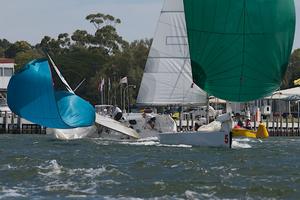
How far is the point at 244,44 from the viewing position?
115ft

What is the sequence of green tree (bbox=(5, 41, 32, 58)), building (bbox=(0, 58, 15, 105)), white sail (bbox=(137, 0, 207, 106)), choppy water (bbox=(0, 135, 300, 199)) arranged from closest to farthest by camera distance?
1. choppy water (bbox=(0, 135, 300, 199))
2. white sail (bbox=(137, 0, 207, 106))
3. building (bbox=(0, 58, 15, 105))
4. green tree (bbox=(5, 41, 32, 58))

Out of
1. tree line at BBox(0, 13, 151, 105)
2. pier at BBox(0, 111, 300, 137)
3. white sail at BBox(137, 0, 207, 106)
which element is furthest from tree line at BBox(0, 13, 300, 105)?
white sail at BBox(137, 0, 207, 106)

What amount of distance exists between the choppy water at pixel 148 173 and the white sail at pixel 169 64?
16.4ft

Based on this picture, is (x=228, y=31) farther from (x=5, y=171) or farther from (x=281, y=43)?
(x=5, y=171)

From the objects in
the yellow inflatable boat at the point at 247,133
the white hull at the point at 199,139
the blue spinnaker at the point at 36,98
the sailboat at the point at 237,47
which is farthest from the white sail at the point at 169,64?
the yellow inflatable boat at the point at 247,133

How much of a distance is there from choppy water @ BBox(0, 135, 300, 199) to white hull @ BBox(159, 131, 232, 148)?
644 millimetres

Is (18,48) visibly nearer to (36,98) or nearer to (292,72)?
(292,72)

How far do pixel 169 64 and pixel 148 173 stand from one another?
54.0ft

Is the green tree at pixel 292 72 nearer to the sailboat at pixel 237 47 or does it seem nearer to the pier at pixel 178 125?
the pier at pixel 178 125

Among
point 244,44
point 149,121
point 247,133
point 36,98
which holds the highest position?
point 244,44

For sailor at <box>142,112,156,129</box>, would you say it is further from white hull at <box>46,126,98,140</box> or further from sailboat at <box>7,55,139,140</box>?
white hull at <box>46,126,98,140</box>

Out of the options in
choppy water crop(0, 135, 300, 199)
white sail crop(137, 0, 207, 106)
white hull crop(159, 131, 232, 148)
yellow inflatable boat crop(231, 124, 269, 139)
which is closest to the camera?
choppy water crop(0, 135, 300, 199)

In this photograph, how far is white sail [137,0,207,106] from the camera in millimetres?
40250

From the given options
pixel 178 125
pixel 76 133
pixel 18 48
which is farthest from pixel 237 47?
pixel 18 48
